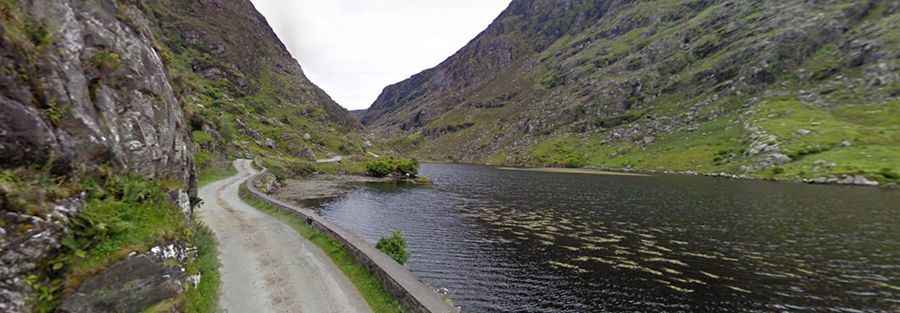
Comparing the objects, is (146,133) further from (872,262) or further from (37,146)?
(872,262)

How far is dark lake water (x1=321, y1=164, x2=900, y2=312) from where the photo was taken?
23.2 meters

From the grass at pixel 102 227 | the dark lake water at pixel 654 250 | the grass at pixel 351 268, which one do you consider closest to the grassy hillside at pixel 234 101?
the grass at pixel 351 268

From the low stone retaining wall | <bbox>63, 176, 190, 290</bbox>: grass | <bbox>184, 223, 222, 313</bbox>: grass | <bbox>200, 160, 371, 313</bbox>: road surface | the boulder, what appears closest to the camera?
the boulder

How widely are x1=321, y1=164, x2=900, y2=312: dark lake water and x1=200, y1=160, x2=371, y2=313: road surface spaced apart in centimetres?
774

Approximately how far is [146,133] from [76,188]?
6.57 m

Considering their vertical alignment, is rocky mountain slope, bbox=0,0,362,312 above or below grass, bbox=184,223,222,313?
above

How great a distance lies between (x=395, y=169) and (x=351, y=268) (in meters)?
87.6

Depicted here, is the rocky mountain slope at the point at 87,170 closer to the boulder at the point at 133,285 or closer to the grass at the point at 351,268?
the boulder at the point at 133,285

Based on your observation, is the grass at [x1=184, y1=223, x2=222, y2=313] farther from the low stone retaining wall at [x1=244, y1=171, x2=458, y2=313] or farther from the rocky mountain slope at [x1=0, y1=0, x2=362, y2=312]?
the low stone retaining wall at [x1=244, y1=171, x2=458, y2=313]

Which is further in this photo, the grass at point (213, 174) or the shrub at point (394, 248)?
the grass at point (213, 174)

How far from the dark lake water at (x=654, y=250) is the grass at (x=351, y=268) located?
5969mm

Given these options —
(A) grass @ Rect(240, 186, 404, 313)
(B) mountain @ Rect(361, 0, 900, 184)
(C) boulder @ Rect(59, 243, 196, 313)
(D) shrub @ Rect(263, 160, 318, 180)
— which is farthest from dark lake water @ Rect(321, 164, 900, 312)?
(B) mountain @ Rect(361, 0, 900, 184)

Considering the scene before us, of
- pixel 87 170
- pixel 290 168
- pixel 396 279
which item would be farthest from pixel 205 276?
pixel 290 168

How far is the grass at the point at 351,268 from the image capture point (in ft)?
56.2
